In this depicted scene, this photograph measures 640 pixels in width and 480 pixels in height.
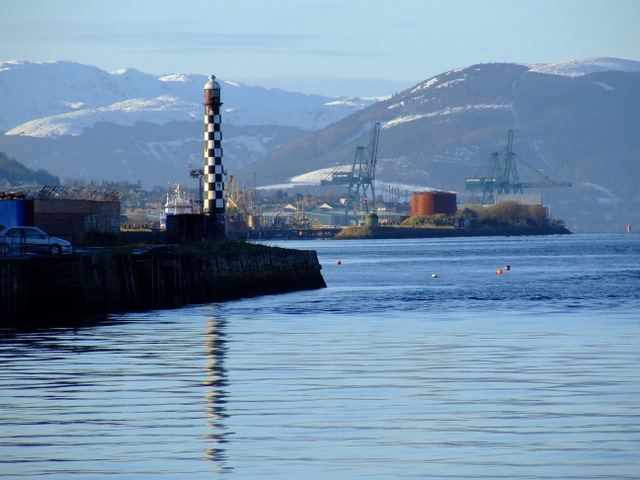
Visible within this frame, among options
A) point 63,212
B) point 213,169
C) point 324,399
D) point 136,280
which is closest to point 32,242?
point 136,280

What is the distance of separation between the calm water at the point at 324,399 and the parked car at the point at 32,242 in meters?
5.35

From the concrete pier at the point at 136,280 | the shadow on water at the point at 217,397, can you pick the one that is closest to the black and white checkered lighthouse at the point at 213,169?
the concrete pier at the point at 136,280

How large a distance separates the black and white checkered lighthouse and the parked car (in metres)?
14.2

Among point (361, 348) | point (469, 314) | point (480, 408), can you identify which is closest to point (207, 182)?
point (469, 314)

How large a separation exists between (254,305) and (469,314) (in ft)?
28.1

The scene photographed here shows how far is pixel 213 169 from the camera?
55.1 metres

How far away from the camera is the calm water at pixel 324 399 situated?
14.1 meters

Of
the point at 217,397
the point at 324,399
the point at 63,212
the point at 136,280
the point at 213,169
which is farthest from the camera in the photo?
the point at 63,212

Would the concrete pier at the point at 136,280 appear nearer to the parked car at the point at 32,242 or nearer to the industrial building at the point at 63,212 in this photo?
the parked car at the point at 32,242

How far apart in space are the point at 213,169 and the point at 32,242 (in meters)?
15.5

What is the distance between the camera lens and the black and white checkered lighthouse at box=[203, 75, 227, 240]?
5516cm

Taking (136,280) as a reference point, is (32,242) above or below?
above

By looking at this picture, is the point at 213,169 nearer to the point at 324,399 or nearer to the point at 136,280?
the point at 136,280

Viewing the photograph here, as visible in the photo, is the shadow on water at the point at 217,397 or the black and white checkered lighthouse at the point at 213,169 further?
the black and white checkered lighthouse at the point at 213,169
